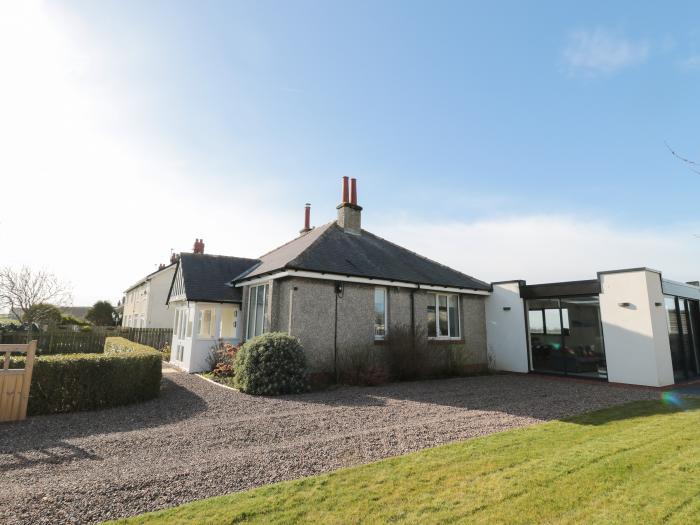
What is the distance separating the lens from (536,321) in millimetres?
15297

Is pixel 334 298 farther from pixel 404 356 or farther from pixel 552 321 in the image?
pixel 552 321

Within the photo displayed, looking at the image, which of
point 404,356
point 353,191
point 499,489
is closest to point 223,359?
point 404,356

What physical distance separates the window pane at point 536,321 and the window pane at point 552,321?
221 mm

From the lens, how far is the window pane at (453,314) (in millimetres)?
15836

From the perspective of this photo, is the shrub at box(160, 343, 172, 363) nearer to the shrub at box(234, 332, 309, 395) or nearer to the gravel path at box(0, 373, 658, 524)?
the gravel path at box(0, 373, 658, 524)

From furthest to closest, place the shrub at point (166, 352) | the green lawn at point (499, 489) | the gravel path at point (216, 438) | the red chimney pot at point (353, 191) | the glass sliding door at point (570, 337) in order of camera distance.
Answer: the shrub at point (166, 352)
the red chimney pot at point (353, 191)
the glass sliding door at point (570, 337)
the gravel path at point (216, 438)
the green lawn at point (499, 489)

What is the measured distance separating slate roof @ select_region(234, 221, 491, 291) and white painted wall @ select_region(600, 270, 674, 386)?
4.89 m

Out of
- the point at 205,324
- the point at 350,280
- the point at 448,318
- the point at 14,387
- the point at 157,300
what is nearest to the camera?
the point at 14,387

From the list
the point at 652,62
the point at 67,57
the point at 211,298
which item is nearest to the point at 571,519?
the point at 652,62

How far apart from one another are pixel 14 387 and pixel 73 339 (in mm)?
13868

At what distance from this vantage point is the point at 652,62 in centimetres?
662

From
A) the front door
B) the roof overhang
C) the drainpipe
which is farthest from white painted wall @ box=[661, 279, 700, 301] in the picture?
the front door

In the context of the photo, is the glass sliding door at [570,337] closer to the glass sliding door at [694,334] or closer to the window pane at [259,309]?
the glass sliding door at [694,334]

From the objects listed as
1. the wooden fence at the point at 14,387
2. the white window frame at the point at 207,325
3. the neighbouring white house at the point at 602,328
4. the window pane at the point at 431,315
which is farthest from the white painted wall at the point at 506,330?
the wooden fence at the point at 14,387
